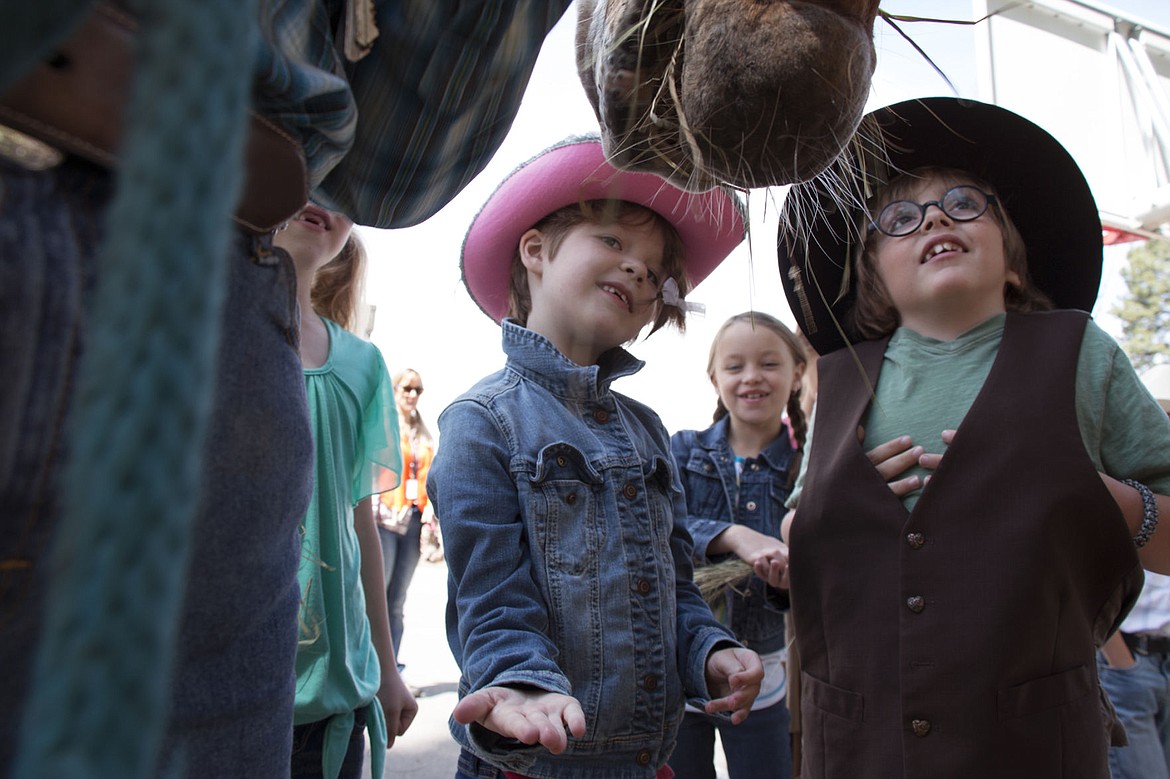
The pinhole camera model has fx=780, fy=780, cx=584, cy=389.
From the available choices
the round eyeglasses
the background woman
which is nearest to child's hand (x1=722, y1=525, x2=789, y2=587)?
the round eyeglasses

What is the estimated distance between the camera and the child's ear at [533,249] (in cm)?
156

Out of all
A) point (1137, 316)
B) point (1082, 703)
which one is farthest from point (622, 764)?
point (1137, 316)

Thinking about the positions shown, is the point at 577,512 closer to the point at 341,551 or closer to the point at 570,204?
the point at 341,551

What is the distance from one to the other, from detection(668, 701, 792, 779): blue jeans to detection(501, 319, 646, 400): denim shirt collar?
950 millimetres

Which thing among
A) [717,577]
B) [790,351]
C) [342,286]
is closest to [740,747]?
[717,577]

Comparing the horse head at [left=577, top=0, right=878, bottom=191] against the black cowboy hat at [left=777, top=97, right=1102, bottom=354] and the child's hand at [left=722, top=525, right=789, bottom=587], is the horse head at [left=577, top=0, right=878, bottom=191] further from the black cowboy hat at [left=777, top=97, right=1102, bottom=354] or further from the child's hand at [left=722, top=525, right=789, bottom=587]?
the child's hand at [left=722, top=525, right=789, bottom=587]

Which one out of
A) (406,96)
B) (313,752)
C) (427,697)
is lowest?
(427,697)

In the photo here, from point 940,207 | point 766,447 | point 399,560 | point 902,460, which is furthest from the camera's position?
point 399,560

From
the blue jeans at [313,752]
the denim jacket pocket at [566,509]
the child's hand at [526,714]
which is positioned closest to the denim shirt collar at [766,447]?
the denim jacket pocket at [566,509]

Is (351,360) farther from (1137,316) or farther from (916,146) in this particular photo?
(1137,316)

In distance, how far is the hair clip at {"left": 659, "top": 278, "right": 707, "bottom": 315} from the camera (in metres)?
1.51

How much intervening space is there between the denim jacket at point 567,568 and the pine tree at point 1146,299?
2782cm

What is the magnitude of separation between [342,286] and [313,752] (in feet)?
4.13

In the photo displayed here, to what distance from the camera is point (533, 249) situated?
61.8 inches
